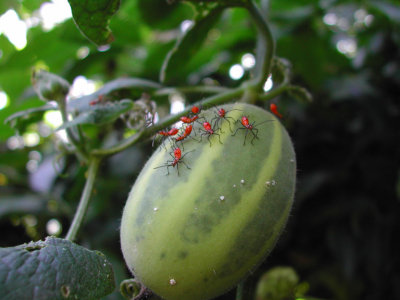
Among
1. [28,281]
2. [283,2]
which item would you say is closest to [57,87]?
[28,281]

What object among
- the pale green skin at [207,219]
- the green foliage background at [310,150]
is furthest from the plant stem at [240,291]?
the green foliage background at [310,150]

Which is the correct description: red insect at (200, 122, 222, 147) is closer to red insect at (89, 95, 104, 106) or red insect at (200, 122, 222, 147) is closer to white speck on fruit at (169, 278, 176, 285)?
white speck on fruit at (169, 278, 176, 285)

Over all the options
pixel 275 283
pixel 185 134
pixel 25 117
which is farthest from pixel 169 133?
pixel 275 283

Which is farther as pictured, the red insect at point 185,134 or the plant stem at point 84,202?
the plant stem at point 84,202

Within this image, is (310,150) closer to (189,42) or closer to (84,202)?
(189,42)

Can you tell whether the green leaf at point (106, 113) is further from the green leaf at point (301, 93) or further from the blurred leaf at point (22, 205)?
the blurred leaf at point (22, 205)

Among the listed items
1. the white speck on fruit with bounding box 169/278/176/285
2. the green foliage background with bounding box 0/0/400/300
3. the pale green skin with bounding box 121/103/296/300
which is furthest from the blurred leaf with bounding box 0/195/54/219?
the white speck on fruit with bounding box 169/278/176/285
